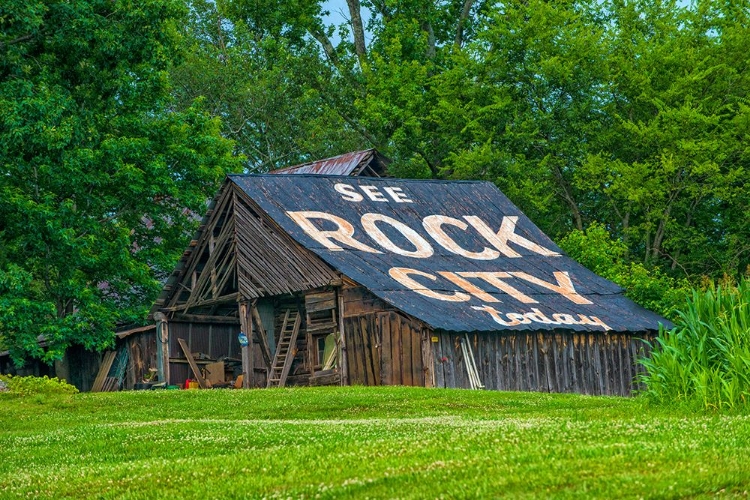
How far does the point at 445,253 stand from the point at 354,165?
20955 millimetres

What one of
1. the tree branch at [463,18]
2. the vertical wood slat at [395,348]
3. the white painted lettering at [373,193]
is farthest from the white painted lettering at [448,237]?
the tree branch at [463,18]

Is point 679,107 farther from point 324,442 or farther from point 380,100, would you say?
point 324,442

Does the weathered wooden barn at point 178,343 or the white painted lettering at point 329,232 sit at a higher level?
the white painted lettering at point 329,232

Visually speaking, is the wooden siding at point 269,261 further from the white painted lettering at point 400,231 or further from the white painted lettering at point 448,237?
the white painted lettering at point 448,237

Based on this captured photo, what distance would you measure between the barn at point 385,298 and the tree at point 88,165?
326cm

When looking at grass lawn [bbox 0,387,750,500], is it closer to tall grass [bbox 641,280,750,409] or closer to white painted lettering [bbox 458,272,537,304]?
tall grass [bbox 641,280,750,409]

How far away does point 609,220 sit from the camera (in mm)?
66188

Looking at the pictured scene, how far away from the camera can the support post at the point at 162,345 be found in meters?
51.4

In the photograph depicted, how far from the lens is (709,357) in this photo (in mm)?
21641

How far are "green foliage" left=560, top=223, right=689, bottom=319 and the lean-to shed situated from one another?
2.87 feet

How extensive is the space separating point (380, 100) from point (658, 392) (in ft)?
167

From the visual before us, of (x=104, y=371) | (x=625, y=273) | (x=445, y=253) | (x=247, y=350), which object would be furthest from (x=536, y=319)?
(x=104, y=371)

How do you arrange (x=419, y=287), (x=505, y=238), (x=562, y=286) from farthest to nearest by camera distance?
1. (x=505, y=238)
2. (x=562, y=286)
3. (x=419, y=287)

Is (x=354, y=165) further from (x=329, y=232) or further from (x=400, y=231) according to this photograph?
(x=329, y=232)
